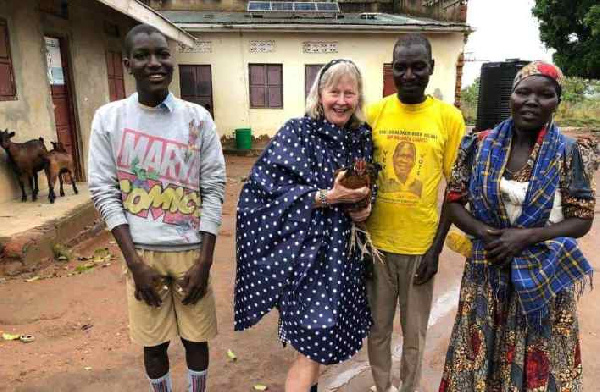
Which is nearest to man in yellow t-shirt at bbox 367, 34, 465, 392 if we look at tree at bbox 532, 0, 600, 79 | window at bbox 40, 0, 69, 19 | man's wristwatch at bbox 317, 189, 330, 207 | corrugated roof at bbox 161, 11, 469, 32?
man's wristwatch at bbox 317, 189, 330, 207

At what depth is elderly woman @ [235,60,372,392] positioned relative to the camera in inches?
74.5

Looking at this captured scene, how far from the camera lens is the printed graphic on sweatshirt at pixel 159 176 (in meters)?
1.90

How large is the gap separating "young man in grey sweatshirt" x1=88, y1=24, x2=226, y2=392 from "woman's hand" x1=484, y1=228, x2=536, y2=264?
115 cm

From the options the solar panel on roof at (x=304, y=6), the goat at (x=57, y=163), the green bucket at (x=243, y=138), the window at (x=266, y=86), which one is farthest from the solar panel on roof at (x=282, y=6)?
the goat at (x=57, y=163)

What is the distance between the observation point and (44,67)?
5.85 meters

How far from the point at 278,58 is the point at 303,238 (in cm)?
1088

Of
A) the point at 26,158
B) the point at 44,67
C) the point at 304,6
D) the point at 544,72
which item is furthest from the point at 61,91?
the point at 304,6

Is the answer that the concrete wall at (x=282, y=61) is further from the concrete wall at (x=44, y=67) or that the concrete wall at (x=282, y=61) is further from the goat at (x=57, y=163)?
the goat at (x=57, y=163)

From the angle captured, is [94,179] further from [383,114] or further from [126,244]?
[383,114]

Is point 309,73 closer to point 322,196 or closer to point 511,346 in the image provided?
point 322,196

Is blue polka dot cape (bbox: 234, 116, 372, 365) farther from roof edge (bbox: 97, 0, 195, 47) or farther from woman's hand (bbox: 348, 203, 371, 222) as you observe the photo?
roof edge (bbox: 97, 0, 195, 47)

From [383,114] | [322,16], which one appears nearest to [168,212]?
[383,114]

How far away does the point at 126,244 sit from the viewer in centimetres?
191

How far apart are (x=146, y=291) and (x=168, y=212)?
35cm
